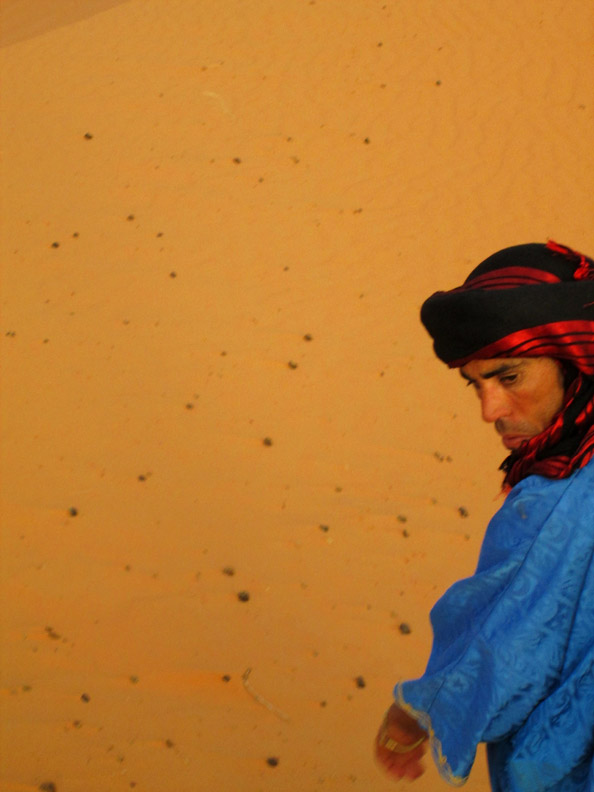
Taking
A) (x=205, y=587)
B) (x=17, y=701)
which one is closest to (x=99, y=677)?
(x=17, y=701)

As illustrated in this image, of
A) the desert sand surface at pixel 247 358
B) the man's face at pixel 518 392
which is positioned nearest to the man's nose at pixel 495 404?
the man's face at pixel 518 392

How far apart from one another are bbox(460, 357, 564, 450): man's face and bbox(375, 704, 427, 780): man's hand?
60 cm

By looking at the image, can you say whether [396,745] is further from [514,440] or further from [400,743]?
[514,440]

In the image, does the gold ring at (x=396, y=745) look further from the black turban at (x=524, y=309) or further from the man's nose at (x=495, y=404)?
the black turban at (x=524, y=309)

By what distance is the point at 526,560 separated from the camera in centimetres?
139

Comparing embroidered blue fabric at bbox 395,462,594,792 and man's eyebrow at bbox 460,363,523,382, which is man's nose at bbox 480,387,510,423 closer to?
man's eyebrow at bbox 460,363,523,382

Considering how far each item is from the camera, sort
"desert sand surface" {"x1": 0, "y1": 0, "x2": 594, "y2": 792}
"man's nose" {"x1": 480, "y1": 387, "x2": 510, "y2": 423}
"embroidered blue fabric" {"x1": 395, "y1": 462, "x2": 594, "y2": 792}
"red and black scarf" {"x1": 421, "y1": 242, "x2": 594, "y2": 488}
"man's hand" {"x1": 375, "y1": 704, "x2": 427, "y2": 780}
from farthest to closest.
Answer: "desert sand surface" {"x1": 0, "y1": 0, "x2": 594, "y2": 792} → "man's hand" {"x1": 375, "y1": 704, "x2": 427, "y2": 780} → "man's nose" {"x1": 480, "y1": 387, "x2": 510, "y2": 423} → "red and black scarf" {"x1": 421, "y1": 242, "x2": 594, "y2": 488} → "embroidered blue fabric" {"x1": 395, "y1": 462, "x2": 594, "y2": 792}

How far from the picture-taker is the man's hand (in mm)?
1763

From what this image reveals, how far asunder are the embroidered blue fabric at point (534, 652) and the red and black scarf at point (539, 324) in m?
0.09

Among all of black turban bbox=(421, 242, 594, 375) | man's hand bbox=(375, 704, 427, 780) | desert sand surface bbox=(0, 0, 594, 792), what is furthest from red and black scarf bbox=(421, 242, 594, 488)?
desert sand surface bbox=(0, 0, 594, 792)

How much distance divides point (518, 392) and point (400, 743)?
77cm

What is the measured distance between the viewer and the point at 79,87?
7785mm

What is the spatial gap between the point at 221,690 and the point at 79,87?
5.98 meters

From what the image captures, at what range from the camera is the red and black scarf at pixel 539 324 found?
1.49 meters
